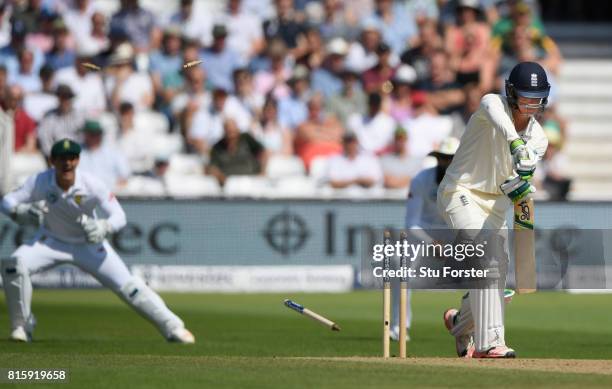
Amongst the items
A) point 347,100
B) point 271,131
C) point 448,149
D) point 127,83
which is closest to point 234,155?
point 271,131

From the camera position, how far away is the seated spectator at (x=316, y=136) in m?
20.2

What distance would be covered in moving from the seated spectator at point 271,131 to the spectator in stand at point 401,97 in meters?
1.72

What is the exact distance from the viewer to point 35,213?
40.8ft

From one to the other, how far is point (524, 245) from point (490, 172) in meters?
0.55

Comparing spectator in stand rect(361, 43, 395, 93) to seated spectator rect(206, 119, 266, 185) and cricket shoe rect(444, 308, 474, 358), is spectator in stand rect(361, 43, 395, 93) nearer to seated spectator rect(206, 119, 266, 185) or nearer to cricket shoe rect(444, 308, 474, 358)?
seated spectator rect(206, 119, 266, 185)

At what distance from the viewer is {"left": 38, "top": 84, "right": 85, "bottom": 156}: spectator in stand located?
62.3 ft

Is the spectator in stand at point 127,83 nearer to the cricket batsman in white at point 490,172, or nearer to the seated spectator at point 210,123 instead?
the seated spectator at point 210,123

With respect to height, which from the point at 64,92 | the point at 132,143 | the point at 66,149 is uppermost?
the point at 64,92

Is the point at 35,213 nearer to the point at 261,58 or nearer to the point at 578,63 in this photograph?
the point at 261,58

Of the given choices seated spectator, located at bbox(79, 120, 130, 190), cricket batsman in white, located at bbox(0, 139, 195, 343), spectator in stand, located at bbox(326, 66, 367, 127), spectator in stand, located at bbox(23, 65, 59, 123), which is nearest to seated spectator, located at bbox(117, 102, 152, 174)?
seated spectator, located at bbox(79, 120, 130, 190)

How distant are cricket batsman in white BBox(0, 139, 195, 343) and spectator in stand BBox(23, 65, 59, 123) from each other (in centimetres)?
723

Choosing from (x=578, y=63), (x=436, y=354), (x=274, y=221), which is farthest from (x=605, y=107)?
(x=436, y=354)

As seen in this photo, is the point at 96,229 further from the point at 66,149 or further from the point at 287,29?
the point at 287,29

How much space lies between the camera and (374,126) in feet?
67.6
